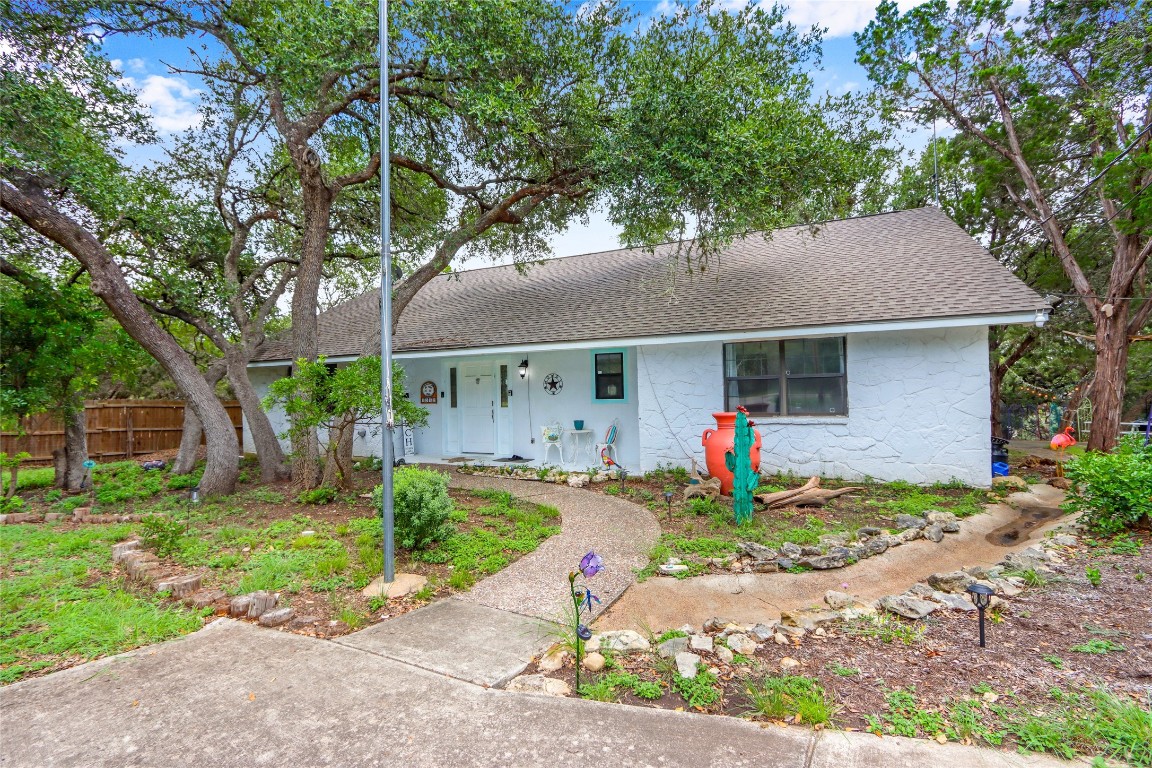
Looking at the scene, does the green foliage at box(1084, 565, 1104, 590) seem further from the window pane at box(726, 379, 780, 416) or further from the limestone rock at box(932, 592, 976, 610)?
the window pane at box(726, 379, 780, 416)

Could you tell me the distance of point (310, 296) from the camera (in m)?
8.27

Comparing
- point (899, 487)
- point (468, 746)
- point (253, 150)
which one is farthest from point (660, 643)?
point (253, 150)

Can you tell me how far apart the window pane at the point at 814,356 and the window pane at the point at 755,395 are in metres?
0.40

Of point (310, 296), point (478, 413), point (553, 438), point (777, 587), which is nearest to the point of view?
point (777, 587)

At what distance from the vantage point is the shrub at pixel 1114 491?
4867 mm

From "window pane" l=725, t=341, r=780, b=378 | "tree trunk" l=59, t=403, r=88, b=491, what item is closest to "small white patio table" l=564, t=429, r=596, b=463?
"window pane" l=725, t=341, r=780, b=378

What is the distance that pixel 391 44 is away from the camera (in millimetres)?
7973

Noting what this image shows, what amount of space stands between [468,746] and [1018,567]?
15.2ft

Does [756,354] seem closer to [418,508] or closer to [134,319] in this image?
[418,508]

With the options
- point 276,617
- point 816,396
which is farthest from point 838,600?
point 816,396

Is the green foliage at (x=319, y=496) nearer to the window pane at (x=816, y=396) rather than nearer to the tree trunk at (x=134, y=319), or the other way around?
the tree trunk at (x=134, y=319)

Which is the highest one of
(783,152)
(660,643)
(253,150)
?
(253,150)

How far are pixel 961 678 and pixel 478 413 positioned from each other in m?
10.1

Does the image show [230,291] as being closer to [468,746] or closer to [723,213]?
[723,213]
